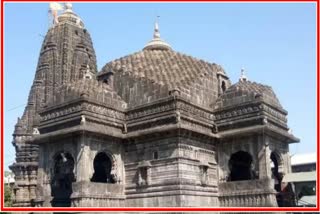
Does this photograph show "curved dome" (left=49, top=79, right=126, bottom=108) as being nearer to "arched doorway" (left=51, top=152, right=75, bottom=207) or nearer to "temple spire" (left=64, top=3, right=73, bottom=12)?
"arched doorway" (left=51, top=152, right=75, bottom=207)

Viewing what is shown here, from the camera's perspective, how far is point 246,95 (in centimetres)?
2375

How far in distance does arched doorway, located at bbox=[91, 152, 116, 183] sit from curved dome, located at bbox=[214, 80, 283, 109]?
20.3 ft

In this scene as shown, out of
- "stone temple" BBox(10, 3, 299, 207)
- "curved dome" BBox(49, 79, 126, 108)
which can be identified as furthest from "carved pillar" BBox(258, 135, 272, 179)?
"curved dome" BBox(49, 79, 126, 108)

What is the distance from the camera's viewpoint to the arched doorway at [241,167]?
25.3m

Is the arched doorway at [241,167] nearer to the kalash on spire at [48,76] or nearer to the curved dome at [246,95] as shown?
the curved dome at [246,95]

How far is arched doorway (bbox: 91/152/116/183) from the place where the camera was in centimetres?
2367

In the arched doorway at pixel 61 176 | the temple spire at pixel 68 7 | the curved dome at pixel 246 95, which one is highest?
the temple spire at pixel 68 7

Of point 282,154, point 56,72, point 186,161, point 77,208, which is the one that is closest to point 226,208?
point 186,161

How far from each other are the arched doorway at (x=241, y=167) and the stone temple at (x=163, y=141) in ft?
→ 0.19

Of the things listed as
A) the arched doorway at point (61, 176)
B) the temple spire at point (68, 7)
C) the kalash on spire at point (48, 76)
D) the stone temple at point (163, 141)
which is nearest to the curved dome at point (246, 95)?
the stone temple at point (163, 141)

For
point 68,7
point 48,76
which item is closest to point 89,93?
point 48,76

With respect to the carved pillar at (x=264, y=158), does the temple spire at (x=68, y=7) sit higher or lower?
higher

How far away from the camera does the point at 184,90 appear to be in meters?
23.6

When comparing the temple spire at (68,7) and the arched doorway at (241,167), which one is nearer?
the arched doorway at (241,167)
